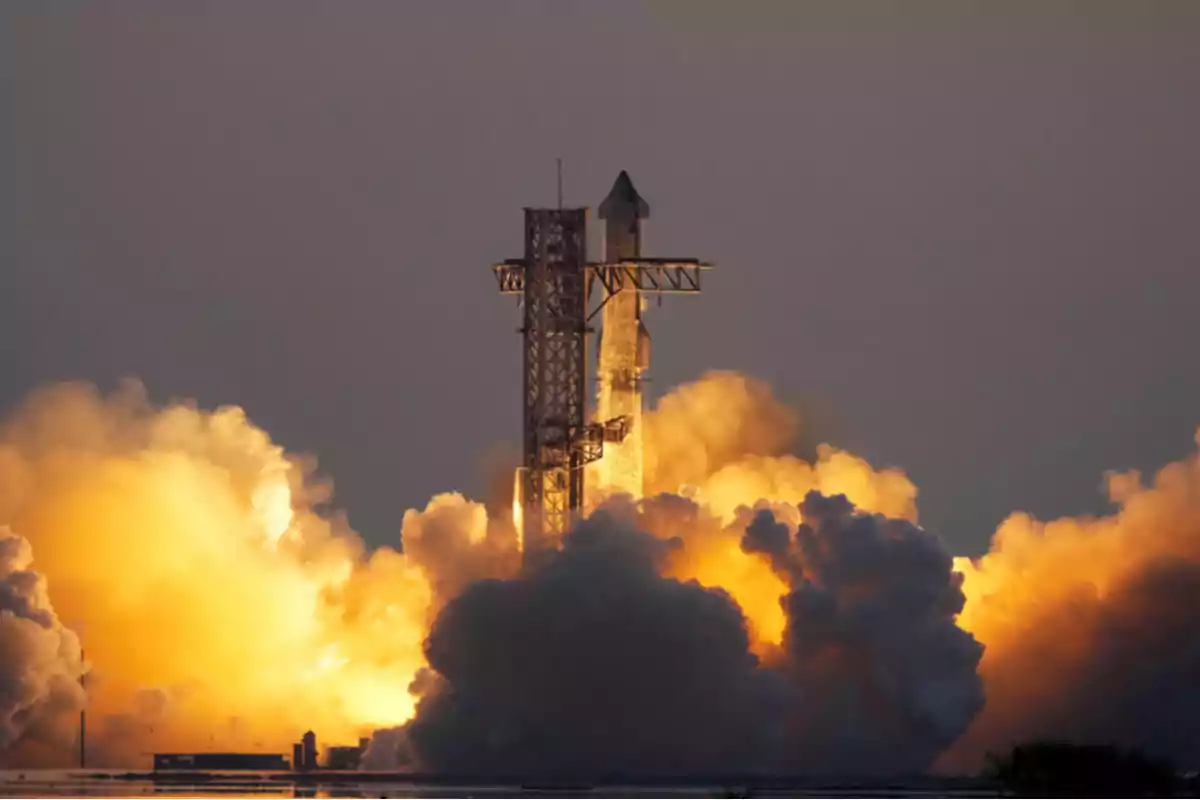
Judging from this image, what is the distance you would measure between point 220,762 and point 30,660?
543 cm

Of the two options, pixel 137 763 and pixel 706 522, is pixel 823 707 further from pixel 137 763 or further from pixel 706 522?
pixel 137 763

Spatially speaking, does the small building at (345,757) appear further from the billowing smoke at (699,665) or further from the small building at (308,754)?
the billowing smoke at (699,665)

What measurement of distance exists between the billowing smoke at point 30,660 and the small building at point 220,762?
2.93 metres

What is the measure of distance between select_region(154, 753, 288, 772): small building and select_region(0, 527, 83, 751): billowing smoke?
2.93m

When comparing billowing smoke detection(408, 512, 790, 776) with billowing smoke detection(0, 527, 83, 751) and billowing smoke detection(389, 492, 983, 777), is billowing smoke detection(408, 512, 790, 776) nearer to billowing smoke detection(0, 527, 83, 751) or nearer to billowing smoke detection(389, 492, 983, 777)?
billowing smoke detection(389, 492, 983, 777)

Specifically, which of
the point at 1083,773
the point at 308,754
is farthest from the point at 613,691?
the point at 1083,773

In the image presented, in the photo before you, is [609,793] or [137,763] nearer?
[609,793]

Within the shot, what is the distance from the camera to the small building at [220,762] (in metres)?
148

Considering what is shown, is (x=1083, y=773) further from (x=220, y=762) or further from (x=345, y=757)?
(x=220, y=762)

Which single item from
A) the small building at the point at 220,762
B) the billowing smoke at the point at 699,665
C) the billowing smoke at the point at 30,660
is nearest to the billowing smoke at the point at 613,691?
the billowing smoke at the point at 699,665

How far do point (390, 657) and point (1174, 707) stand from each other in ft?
65.5

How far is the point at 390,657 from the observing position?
152m

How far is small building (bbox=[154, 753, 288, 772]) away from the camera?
14825 cm

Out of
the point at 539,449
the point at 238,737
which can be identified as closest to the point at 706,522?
the point at 539,449
